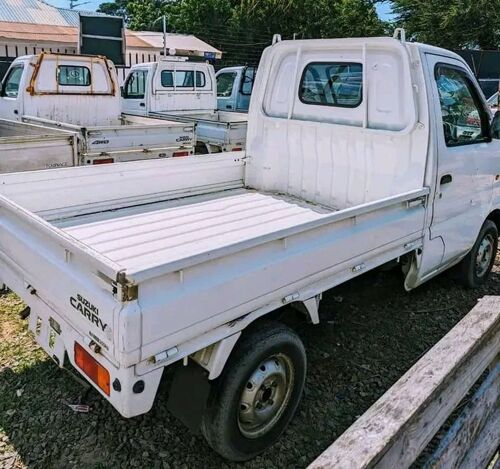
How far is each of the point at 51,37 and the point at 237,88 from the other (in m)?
11.9

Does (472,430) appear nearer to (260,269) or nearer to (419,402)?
(419,402)

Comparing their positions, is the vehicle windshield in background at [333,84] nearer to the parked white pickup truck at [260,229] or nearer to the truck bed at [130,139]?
the parked white pickup truck at [260,229]

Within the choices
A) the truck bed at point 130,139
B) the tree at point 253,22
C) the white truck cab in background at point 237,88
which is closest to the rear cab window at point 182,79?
the white truck cab in background at point 237,88

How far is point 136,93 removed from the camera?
436 inches

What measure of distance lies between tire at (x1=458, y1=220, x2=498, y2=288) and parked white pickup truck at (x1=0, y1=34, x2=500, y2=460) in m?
0.02

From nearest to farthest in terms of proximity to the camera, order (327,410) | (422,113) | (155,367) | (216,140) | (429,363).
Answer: (429,363) < (155,367) < (327,410) < (422,113) < (216,140)

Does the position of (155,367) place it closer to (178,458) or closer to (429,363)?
(178,458)

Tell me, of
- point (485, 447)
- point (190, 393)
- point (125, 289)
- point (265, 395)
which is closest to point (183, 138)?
point (265, 395)

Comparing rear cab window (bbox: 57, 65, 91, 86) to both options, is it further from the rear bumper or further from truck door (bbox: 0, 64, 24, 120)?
the rear bumper

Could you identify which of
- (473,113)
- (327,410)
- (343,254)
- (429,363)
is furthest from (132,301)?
(473,113)

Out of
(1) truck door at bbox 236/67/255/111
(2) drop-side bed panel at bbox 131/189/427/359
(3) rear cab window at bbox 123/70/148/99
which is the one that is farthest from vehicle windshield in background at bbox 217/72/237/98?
(2) drop-side bed panel at bbox 131/189/427/359

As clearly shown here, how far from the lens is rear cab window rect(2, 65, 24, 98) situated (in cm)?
857

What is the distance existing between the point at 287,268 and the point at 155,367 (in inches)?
33.5

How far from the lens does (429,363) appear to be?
2.10 meters
